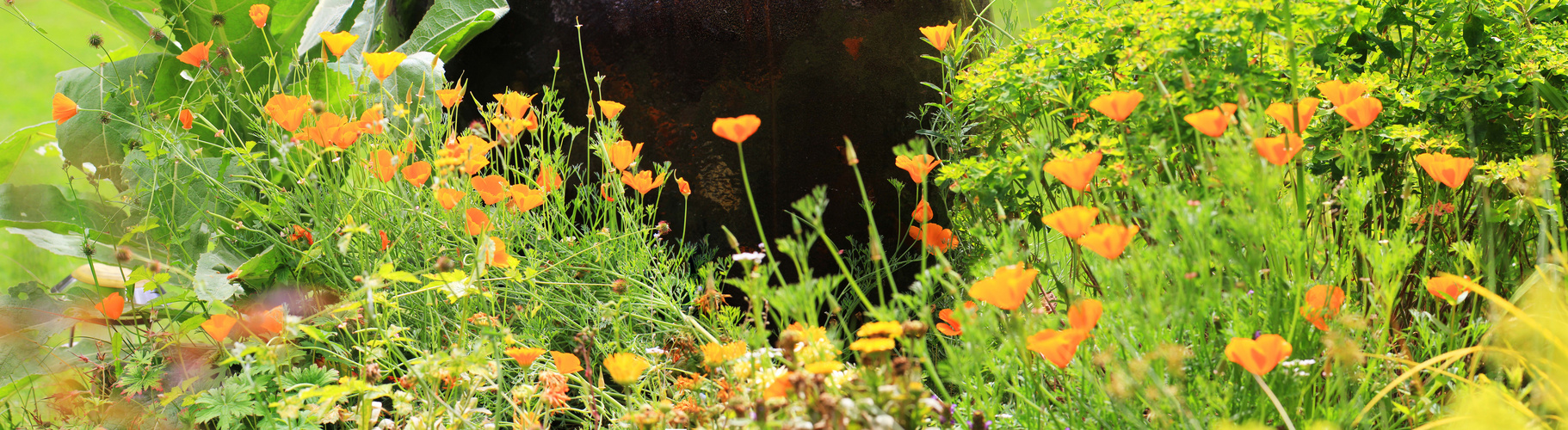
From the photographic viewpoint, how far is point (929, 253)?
92.2 inches

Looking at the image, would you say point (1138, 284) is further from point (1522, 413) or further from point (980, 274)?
point (1522, 413)

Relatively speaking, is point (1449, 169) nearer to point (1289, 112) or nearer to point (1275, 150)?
point (1289, 112)

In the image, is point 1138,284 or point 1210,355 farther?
point 1210,355

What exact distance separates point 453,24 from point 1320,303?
2.13 metres

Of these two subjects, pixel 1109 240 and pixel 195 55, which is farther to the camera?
pixel 195 55

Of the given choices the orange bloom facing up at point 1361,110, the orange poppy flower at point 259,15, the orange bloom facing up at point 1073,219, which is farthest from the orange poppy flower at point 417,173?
the orange bloom facing up at point 1361,110

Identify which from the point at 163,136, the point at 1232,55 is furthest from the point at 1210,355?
A: the point at 163,136

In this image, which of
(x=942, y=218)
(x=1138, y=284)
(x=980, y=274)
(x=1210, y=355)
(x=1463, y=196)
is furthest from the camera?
(x=942, y=218)

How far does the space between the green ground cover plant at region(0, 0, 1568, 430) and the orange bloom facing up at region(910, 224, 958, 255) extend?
0.07 ft

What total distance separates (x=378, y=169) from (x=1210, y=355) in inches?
58.7

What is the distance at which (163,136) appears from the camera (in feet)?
5.61

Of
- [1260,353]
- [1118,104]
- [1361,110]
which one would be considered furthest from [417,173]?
[1361,110]

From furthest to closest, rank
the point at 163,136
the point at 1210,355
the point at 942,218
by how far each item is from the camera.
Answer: the point at 942,218
the point at 163,136
the point at 1210,355

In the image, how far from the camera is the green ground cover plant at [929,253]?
1162 mm
